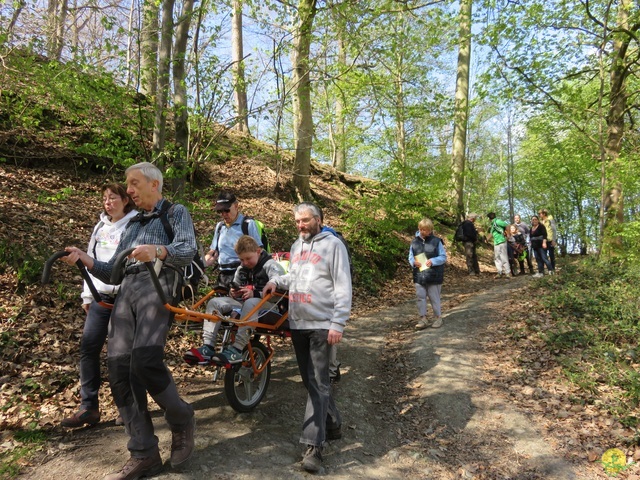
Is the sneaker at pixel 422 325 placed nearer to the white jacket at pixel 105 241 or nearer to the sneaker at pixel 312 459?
the sneaker at pixel 312 459

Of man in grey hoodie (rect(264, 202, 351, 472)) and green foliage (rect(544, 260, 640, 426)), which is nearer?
man in grey hoodie (rect(264, 202, 351, 472))

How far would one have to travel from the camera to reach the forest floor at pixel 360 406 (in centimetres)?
350

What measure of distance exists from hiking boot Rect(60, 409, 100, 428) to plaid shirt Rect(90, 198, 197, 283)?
1.41 meters

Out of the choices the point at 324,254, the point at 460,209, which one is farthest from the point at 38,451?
the point at 460,209

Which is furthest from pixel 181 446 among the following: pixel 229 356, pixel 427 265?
pixel 427 265

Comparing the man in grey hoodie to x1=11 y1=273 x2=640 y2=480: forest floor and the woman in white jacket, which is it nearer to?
x1=11 y1=273 x2=640 y2=480: forest floor

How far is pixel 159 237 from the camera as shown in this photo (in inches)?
123

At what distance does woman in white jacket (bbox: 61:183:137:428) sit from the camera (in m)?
3.70

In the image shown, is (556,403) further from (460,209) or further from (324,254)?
(460,209)

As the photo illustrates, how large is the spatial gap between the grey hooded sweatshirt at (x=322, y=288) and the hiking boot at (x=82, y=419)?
1.98 metres

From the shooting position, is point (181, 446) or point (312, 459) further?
point (312, 459)

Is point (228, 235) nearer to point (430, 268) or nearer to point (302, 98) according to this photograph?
point (430, 268)

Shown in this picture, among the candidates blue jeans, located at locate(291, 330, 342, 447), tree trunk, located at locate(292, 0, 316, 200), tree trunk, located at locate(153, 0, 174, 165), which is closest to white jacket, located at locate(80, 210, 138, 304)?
blue jeans, located at locate(291, 330, 342, 447)

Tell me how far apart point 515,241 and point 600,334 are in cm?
856
